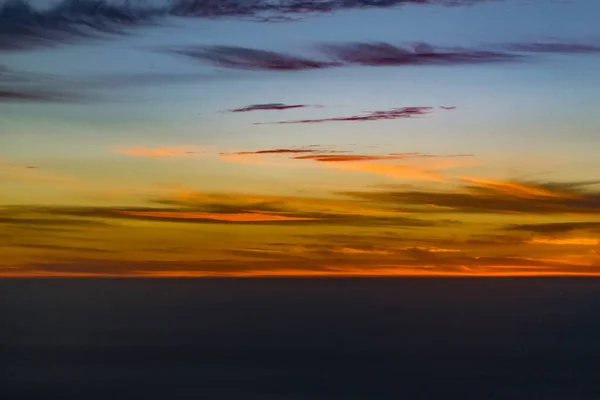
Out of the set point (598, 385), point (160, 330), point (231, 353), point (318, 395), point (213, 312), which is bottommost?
point (318, 395)

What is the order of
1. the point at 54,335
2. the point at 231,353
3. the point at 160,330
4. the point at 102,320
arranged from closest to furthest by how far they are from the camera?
the point at 231,353
the point at 54,335
the point at 160,330
the point at 102,320

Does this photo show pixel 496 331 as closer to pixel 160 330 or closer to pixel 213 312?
pixel 160 330

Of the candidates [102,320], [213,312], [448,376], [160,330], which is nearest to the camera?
[448,376]

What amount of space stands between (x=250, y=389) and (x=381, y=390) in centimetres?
201

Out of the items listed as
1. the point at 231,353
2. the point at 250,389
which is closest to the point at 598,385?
the point at 250,389

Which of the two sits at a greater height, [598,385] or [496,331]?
[496,331]

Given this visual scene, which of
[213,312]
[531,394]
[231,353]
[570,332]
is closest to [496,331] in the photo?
[570,332]

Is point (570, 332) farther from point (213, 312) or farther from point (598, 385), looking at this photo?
point (213, 312)

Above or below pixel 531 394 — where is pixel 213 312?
above

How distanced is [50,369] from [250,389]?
12.9ft

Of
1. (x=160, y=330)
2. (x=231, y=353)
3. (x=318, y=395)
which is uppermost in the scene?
(x=160, y=330)

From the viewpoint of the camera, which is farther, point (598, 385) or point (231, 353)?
point (231, 353)

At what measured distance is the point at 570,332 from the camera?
2128 centimetres

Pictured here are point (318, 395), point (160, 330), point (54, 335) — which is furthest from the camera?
point (160, 330)
